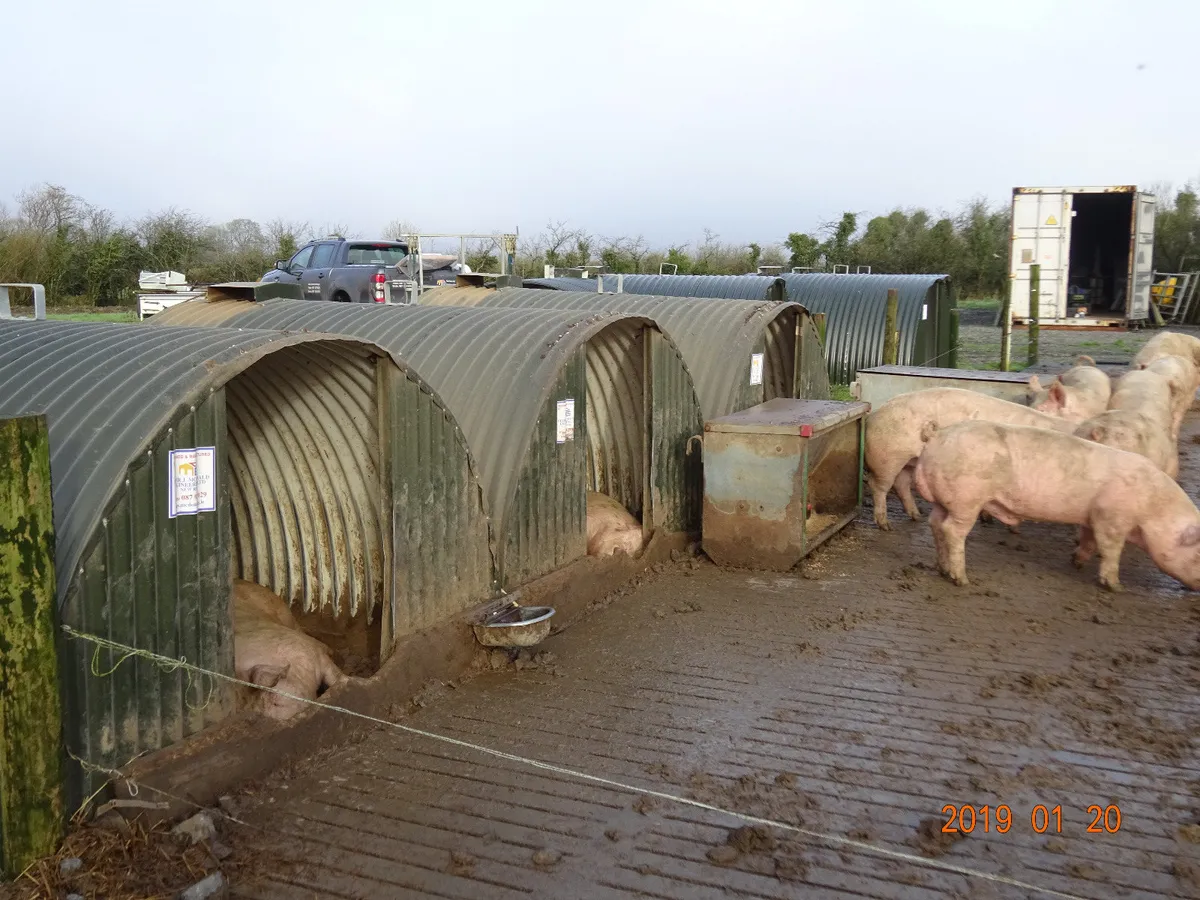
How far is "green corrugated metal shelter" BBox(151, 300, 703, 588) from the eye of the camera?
23.2ft

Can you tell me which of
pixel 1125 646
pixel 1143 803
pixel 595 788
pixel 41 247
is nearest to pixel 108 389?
pixel 595 788

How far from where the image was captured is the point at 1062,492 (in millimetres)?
7914

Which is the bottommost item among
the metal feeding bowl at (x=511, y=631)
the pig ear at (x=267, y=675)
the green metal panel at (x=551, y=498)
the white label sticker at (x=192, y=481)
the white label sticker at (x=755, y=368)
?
the metal feeding bowl at (x=511, y=631)

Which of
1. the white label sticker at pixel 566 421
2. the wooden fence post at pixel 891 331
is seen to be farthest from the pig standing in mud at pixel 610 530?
the wooden fence post at pixel 891 331

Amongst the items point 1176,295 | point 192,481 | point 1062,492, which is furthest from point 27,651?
point 1176,295

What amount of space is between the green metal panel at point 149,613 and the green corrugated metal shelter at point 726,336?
5655mm

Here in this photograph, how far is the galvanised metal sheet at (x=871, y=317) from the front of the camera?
1962 centimetres

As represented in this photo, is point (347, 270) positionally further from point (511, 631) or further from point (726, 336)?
point (511, 631)

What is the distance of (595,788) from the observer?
189 inches

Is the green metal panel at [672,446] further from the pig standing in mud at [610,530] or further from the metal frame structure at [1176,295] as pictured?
the metal frame structure at [1176,295]

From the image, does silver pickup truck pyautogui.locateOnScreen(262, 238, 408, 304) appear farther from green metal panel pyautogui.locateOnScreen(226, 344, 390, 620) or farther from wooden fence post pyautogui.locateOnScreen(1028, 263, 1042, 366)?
green metal panel pyautogui.locateOnScreen(226, 344, 390, 620)

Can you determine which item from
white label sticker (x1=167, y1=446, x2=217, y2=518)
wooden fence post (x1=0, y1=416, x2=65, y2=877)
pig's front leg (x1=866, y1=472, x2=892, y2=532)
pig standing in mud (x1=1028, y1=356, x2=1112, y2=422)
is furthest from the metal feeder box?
wooden fence post (x1=0, y1=416, x2=65, y2=877)

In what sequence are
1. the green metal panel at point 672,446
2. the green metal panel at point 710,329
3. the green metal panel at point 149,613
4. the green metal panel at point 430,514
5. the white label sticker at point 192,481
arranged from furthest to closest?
the green metal panel at point 710,329
the green metal panel at point 672,446
the green metal panel at point 430,514
the white label sticker at point 192,481
the green metal panel at point 149,613

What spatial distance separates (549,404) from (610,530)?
1.44 meters
